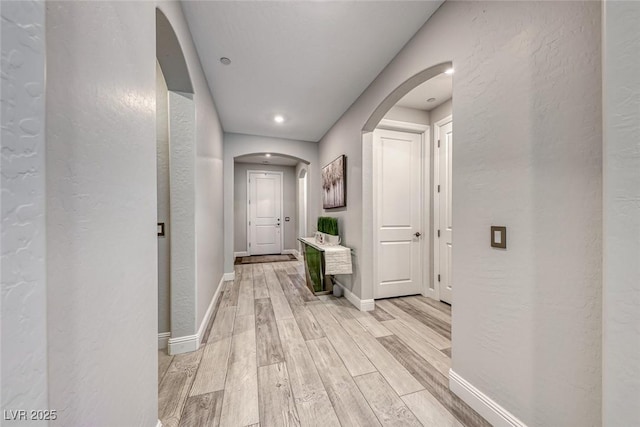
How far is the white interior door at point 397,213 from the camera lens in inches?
115

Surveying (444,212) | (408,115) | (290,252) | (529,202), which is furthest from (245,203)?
(529,202)

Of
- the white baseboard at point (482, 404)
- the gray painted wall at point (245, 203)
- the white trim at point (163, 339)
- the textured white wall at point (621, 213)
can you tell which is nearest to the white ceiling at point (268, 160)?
the gray painted wall at point (245, 203)

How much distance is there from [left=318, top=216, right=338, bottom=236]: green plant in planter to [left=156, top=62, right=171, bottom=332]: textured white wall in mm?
1913

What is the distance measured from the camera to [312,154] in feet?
13.6

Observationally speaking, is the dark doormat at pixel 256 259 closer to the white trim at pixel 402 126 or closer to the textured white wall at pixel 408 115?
the white trim at pixel 402 126

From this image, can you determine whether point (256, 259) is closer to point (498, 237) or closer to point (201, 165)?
point (201, 165)

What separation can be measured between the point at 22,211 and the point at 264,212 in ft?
19.6

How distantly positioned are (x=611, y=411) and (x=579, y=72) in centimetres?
116

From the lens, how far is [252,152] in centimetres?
389


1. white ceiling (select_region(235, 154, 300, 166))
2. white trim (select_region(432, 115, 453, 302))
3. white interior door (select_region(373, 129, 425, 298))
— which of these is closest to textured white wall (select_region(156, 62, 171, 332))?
white interior door (select_region(373, 129, 425, 298))

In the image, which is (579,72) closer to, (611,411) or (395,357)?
(611,411)

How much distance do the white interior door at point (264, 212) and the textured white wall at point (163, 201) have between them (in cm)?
425

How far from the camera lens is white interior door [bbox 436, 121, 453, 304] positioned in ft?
9.03

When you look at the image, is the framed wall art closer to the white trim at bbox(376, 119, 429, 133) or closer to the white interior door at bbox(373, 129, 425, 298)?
the white interior door at bbox(373, 129, 425, 298)
